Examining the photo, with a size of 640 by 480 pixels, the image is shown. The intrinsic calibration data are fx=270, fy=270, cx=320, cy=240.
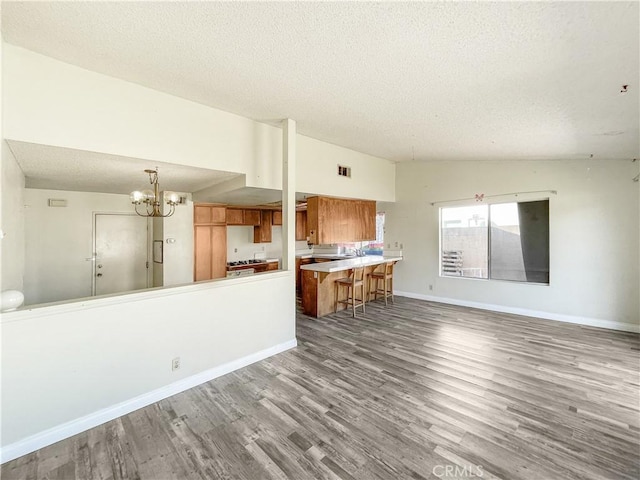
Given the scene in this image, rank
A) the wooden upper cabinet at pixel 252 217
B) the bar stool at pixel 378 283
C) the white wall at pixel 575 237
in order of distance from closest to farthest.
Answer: the white wall at pixel 575 237 → the bar stool at pixel 378 283 → the wooden upper cabinet at pixel 252 217

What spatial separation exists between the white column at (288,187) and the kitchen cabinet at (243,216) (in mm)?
3382

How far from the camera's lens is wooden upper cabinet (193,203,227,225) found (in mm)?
5840

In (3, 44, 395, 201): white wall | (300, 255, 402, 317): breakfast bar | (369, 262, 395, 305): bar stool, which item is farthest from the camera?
(369, 262, 395, 305): bar stool

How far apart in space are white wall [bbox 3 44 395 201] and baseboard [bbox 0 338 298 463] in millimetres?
2235

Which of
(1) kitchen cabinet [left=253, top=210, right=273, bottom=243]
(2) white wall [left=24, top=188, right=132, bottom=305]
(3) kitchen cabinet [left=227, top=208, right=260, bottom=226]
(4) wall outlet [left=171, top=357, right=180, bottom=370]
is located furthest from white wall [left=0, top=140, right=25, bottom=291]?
(1) kitchen cabinet [left=253, top=210, right=273, bottom=243]

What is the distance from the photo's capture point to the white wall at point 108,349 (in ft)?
6.30

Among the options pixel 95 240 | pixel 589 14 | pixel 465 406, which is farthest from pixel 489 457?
pixel 95 240

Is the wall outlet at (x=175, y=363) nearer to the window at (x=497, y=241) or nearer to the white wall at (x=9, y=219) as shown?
the white wall at (x=9, y=219)

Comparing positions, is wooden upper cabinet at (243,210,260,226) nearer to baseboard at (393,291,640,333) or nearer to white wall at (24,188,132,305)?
white wall at (24,188,132,305)

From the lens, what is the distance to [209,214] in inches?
238

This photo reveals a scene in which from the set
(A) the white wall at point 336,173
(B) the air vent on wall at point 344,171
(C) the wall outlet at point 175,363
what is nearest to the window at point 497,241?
(A) the white wall at point 336,173

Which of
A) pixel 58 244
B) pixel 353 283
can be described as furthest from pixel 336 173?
pixel 58 244

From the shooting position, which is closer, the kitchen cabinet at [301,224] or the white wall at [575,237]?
the white wall at [575,237]

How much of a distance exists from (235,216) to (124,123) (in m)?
4.20
